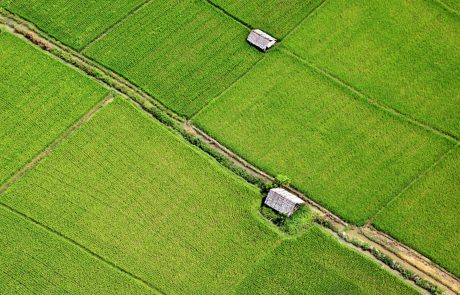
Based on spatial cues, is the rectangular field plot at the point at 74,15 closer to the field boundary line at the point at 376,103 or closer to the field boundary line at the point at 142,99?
the field boundary line at the point at 142,99

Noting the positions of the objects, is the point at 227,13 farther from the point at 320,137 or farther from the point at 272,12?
the point at 320,137

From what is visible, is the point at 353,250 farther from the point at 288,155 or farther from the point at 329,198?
→ the point at 288,155

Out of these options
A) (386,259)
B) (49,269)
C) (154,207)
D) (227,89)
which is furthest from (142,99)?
(386,259)

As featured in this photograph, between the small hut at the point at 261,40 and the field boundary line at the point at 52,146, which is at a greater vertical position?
the small hut at the point at 261,40

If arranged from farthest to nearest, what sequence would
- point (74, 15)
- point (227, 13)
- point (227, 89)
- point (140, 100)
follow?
point (74, 15) < point (227, 13) < point (140, 100) < point (227, 89)

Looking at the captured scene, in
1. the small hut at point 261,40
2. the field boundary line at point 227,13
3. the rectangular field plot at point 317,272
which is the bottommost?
the rectangular field plot at point 317,272

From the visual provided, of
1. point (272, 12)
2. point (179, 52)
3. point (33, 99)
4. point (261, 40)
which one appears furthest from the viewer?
point (272, 12)

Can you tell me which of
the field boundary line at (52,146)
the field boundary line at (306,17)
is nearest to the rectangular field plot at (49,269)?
the field boundary line at (52,146)
